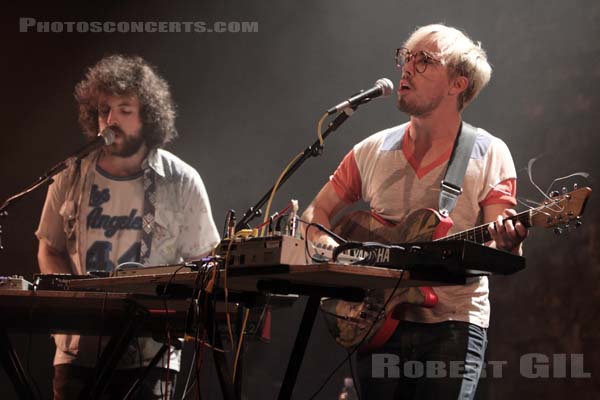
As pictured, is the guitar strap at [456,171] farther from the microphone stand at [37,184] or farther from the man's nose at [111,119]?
the man's nose at [111,119]

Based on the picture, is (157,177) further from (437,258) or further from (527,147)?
(437,258)

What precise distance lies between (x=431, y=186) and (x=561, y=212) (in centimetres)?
66

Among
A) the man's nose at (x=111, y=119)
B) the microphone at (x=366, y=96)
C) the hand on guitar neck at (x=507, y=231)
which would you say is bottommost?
the hand on guitar neck at (x=507, y=231)

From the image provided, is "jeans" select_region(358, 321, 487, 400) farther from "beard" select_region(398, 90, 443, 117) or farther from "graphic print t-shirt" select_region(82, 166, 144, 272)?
"graphic print t-shirt" select_region(82, 166, 144, 272)

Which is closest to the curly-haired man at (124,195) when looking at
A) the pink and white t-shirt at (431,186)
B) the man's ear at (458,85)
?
the pink and white t-shirt at (431,186)

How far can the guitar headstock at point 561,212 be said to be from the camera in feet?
10.1

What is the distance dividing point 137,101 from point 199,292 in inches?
99.1

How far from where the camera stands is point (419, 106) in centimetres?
392

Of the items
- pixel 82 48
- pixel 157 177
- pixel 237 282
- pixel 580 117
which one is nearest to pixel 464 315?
pixel 237 282

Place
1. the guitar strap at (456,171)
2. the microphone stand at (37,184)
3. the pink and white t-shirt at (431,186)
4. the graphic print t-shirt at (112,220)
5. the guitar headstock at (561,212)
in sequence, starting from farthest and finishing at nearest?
the graphic print t-shirt at (112,220)
the microphone stand at (37,184)
the guitar strap at (456,171)
the pink and white t-shirt at (431,186)
the guitar headstock at (561,212)

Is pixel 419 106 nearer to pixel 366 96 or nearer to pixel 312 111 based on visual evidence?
pixel 366 96

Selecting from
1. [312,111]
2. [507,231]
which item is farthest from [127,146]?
[507,231]

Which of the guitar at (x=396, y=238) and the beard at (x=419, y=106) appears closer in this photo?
the guitar at (x=396, y=238)

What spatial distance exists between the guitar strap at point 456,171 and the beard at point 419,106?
0.25 meters
